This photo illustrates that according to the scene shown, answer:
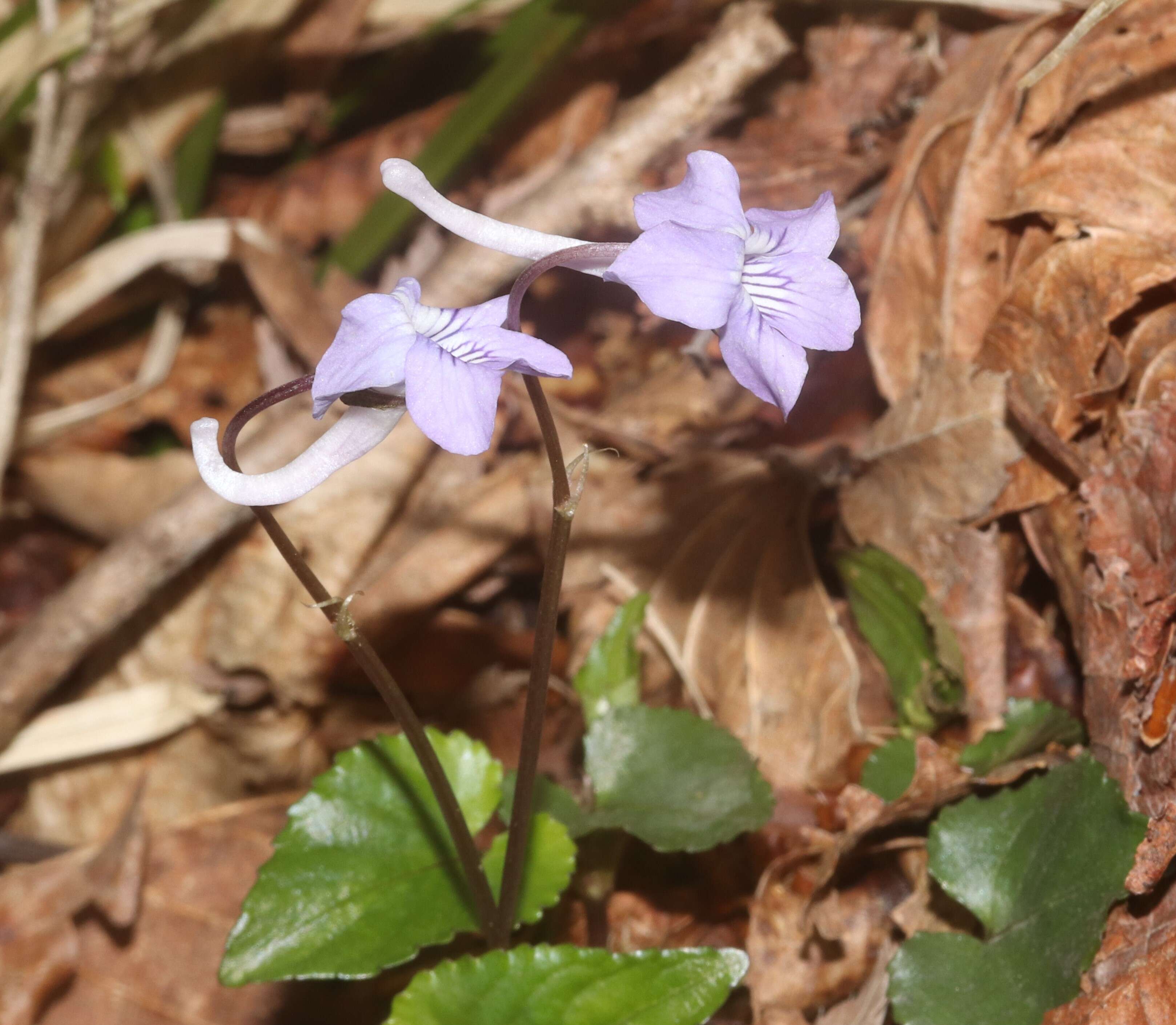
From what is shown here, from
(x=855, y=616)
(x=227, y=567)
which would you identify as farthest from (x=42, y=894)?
(x=855, y=616)

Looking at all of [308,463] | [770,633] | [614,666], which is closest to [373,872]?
[614,666]

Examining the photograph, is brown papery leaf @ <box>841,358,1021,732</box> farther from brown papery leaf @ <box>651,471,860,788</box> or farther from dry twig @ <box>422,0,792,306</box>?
dry twig @ <box>422,0,792,306</box>

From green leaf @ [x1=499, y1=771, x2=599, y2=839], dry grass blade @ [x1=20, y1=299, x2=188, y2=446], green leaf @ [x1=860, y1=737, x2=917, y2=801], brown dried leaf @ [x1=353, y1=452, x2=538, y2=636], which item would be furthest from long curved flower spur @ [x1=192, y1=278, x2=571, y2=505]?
dry grass blade @ [x1=20, y1=299, x2=188, y2=446]

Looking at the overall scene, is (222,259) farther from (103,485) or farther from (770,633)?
(770,633)

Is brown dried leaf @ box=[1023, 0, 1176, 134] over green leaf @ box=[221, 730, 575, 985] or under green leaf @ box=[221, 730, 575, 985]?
over

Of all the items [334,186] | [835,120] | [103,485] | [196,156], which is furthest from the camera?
[334,186]

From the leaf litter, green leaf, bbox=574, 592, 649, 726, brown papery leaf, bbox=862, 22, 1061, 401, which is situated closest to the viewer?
the leaf litter

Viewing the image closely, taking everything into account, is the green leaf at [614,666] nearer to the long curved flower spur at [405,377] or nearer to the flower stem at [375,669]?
the flower stem at [375,669]
